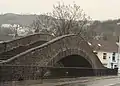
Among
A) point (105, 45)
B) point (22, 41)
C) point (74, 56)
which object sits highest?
point (105, 45)

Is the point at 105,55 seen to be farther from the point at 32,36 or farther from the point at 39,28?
the point at 32,36

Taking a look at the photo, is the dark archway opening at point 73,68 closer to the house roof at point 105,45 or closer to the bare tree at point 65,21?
the bare tree at point 65,21

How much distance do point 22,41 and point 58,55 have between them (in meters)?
5.31

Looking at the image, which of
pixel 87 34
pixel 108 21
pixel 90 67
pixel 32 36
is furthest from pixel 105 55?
pixel 32 36

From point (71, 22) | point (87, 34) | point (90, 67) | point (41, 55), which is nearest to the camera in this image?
point (41, 55)

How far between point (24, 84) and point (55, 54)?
27.7ft

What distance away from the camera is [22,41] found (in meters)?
31.3

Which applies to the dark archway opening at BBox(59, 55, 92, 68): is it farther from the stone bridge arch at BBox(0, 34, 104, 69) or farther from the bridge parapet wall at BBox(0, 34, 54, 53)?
the bridge parapet wall at BBox(0, 34, 54, 53)

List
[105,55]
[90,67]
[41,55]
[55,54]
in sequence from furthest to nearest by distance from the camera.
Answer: [105,55] → [90,67] → [55,54] → [41,55]

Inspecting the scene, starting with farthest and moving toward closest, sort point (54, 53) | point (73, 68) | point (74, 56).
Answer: point (74, 56) → point (73, 68) → point (54, 53)

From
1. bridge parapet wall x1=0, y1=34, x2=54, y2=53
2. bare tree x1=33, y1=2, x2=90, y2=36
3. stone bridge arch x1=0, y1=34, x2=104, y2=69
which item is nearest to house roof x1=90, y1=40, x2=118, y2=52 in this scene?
bare tree x1=33, y1=2, x2=90, y2=36

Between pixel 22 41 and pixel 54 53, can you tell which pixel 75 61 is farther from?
pixel 54 53

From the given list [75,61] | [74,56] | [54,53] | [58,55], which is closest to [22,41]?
[58,55]

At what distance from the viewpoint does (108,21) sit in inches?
3275
